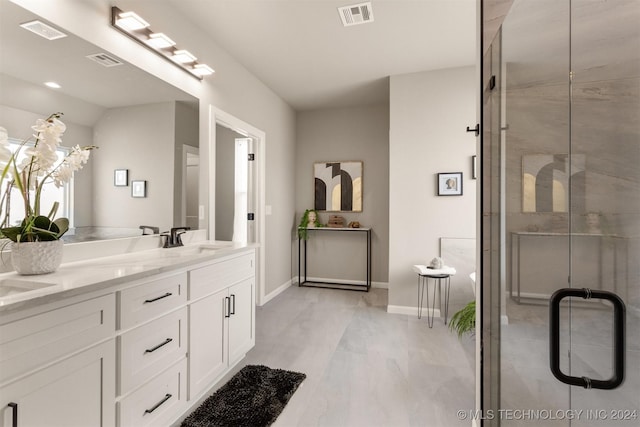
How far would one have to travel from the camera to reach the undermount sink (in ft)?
3.74

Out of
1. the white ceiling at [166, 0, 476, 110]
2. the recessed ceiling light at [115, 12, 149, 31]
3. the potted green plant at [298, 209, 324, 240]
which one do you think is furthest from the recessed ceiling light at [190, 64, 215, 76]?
the potted green plant at [298, 209, 324, 240]

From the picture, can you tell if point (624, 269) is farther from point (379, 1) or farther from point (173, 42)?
point (173, 42)

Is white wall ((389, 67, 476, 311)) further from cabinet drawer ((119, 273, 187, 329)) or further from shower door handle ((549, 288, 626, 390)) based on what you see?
shower door handle ((549, 288, 626, 390))

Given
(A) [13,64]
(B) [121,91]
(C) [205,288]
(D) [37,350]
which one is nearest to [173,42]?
(B) [121,91]

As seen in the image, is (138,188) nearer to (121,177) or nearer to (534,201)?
(121,177)

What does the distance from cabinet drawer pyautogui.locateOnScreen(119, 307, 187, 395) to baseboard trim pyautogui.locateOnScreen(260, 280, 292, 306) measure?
2.21m

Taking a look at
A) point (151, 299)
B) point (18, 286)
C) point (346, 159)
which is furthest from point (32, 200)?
point (346, 159)

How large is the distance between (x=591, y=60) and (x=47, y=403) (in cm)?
181

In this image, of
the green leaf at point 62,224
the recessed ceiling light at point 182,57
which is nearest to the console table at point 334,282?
the recessed ceiling light at point 182,57

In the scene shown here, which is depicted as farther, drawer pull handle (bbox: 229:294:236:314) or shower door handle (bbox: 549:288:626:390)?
drawer pull handle (bbox: 229:294:236:314)

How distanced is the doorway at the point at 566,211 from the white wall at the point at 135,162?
6.67 ft

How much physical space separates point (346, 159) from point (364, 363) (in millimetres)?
3148

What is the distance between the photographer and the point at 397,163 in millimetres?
3611

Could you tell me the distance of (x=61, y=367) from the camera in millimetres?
1059
